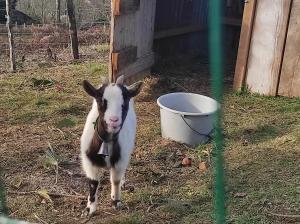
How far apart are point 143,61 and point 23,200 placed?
3175mm

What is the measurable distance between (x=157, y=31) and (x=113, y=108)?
4.09 meters

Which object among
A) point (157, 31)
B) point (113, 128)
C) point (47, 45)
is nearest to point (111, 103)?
point (113, 128)

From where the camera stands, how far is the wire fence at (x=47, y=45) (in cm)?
747

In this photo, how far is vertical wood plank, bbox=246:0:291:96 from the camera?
5.45 m

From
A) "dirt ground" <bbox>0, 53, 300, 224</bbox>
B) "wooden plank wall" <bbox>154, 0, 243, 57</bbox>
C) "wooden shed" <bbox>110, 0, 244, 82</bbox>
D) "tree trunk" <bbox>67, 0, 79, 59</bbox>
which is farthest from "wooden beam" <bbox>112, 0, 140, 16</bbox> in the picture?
"tree trunk" <bbox>67, 0, 79, 59</bbox>

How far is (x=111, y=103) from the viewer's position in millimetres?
3021

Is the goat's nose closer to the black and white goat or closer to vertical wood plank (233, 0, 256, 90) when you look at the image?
the black and white goat

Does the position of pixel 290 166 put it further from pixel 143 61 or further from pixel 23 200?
pixel 143 61

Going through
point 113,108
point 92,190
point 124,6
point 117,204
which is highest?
point 124,6

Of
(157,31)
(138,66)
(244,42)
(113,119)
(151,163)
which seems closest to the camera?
(113,119)

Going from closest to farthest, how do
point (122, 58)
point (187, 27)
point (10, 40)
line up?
point (122, 58) → point (10, 40) → point (187, 27)

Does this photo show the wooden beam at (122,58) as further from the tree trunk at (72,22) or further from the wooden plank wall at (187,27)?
the tree trunk at (72,22)

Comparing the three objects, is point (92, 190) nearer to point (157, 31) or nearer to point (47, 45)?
point (157, 31)

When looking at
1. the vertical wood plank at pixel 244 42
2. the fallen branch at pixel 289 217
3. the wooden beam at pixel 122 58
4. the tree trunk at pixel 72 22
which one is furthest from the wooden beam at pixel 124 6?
the fallen branch at pixel 289 217
